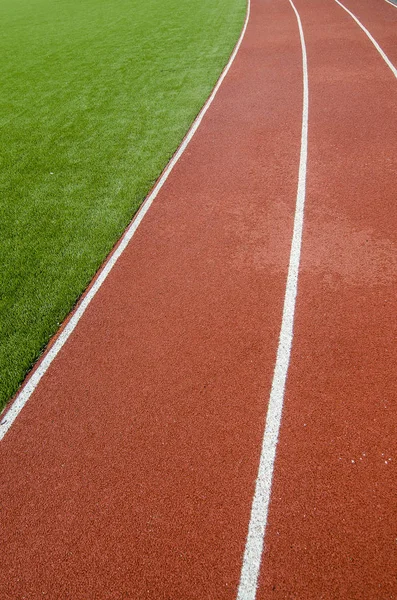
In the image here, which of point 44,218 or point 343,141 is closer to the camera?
point 44,218

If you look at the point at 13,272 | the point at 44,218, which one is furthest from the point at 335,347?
the point at 44,218

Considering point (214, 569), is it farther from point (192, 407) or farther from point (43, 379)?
point (43, 379)

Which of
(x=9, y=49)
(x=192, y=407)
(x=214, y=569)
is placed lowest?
(x=214, y=569)

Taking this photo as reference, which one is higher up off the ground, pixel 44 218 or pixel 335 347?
pixel 44 218

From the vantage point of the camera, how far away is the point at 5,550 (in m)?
3.18

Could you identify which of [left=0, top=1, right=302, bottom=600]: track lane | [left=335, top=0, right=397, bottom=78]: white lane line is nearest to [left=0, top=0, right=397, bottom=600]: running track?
[left=0, top=1, right=302, bottom=600]: track lane

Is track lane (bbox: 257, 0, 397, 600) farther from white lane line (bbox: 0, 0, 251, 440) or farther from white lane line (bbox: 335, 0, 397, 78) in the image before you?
white lane line (bbox: 335, 0, 397, 78)

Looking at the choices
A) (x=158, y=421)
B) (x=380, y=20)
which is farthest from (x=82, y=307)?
(x=380, y=20)

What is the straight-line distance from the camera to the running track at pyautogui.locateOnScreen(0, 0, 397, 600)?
9.86 feet

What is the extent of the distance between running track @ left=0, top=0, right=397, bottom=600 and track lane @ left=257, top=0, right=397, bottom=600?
0.02 metres

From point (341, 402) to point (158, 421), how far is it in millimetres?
1682

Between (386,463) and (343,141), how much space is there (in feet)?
21.5

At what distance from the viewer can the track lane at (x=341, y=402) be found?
2932 mm

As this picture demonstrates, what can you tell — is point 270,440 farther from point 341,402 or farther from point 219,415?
point 341,402
